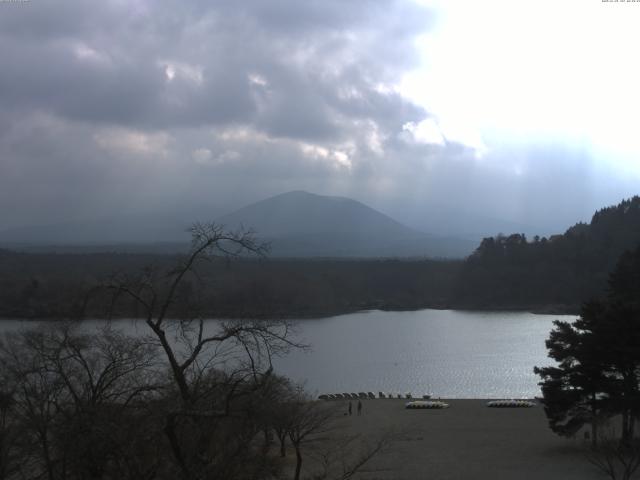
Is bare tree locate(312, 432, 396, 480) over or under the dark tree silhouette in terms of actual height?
under

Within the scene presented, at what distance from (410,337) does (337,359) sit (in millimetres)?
7463

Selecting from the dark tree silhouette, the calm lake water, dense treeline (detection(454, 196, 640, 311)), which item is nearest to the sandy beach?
the dark tree silhouette

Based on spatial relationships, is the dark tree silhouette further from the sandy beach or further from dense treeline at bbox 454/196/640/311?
dense treeline at bbox 454/196/640/311

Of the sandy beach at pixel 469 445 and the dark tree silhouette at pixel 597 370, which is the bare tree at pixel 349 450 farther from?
the dark tree silhouette at pixel 597 370

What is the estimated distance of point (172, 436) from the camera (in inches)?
113

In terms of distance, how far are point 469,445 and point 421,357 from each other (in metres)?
13.0

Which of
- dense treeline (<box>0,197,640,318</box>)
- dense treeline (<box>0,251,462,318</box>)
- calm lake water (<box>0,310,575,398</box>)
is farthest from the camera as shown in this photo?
dense treeline (<box>0,197,640,318</box>)

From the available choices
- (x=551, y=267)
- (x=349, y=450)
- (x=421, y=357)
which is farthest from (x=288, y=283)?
(x=349, y=450)

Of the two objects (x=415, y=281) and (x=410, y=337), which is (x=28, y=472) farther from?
(x=415, y=281)

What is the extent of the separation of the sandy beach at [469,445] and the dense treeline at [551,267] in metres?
32.4

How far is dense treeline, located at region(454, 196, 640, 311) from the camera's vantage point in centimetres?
4706

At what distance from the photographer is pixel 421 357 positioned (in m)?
24.5

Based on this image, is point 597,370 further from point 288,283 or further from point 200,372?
point 288,283

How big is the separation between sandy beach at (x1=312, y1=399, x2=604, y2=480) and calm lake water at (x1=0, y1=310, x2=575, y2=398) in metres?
2.62
